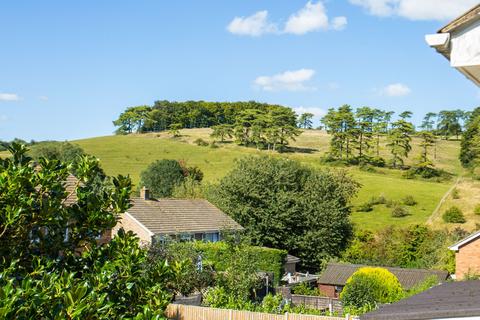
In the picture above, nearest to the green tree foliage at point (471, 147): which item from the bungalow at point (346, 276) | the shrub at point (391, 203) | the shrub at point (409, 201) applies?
the shrub at point (409, 201)

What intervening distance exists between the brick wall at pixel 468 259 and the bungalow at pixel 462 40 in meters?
31.9

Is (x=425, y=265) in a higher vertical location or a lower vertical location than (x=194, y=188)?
lower

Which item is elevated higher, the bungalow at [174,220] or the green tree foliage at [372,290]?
the bungalow at [174,220]

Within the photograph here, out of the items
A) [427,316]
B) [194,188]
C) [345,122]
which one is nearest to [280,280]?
[194,188]

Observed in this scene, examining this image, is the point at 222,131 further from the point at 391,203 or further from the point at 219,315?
the point at 219,315

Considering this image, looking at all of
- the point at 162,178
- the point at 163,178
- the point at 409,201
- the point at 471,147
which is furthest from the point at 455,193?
the point at 162,178

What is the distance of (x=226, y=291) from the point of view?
105 ft

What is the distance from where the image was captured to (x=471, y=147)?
284 ft

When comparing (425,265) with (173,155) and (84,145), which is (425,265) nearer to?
(173,155)

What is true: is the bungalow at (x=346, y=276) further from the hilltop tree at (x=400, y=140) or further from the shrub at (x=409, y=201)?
the hilltop tree at (x=400, y=140)

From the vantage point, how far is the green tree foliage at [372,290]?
3186 cm

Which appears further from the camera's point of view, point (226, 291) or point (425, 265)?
point (425, 265)

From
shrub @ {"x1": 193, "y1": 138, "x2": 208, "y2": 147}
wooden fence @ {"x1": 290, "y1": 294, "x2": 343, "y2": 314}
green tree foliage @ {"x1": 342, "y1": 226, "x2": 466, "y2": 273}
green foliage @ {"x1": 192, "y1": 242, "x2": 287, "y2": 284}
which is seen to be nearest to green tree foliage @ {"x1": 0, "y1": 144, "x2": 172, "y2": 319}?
wooden fence @ {"x1": 290, "y1": 294, "x2": 343, "y2": 314}

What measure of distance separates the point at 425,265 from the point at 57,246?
140 feet
